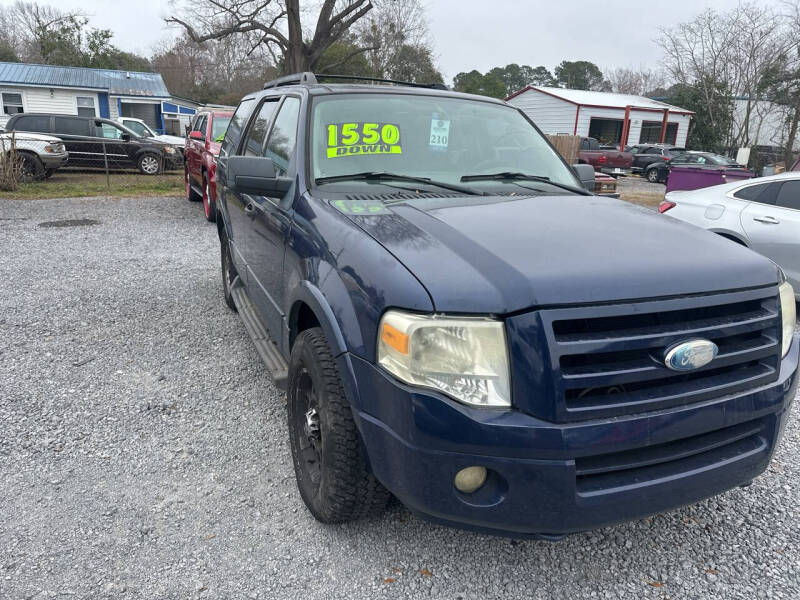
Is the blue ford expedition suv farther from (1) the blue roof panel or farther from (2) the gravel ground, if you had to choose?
(1) the blue roof panel

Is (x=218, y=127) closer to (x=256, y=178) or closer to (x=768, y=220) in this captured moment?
(x=256, y=178)

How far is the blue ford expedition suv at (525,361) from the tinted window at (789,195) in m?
4.18

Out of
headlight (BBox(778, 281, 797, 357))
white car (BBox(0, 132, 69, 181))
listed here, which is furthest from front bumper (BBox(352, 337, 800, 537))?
white car (BBox(0, 132, 69, 181))

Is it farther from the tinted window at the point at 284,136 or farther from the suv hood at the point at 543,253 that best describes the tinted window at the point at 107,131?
the suv hood at the point at 543,253

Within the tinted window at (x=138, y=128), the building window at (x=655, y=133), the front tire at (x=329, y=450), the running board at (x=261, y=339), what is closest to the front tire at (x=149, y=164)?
the tinted window at (x=138, y=128)

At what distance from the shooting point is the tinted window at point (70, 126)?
1591 cm

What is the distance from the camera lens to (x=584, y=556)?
247 centimetres

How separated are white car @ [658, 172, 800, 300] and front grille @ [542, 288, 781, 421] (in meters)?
4.41

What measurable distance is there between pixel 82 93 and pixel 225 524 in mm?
33346

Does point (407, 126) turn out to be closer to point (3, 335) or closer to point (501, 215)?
point (501, 215)

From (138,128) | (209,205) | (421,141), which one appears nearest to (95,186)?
(138,128)

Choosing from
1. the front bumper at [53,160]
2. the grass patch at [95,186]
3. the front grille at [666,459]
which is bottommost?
the grass patch at [95,186]

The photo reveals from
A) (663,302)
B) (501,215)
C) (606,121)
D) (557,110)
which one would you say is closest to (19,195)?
(501,215)

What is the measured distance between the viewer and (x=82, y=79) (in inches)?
1181
